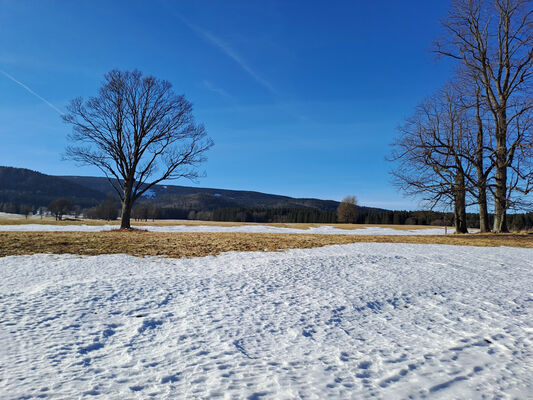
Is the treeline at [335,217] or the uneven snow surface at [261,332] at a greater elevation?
the treeline at [335,217]

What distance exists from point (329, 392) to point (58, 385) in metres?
2.74

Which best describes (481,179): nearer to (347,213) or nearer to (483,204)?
(483,204)

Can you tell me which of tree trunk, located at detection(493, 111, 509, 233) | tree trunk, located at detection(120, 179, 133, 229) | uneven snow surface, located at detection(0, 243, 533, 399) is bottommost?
uneven snow surface, located at detection(0, 243, 533, 399)

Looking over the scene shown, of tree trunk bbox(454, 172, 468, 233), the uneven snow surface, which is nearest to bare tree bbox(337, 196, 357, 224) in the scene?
tree trunk bbox(454, 172, 468, 233)

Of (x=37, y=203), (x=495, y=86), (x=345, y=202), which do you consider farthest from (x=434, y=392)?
(x=37, y=203)

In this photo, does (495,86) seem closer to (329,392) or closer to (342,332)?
(342,332)

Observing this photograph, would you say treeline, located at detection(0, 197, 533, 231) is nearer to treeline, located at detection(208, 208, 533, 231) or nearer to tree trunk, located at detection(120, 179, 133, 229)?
treeline, located at detection(208, 208, 533, 231)

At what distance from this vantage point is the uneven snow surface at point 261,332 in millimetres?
3020

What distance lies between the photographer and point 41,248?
1020cm

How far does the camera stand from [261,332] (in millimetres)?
4430

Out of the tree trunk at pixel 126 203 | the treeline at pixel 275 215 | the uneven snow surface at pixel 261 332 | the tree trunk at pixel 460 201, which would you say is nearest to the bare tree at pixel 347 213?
the treeline at pixel 275 215

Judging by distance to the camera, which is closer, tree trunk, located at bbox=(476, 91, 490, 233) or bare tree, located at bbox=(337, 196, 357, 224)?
tree trunk, located at bbox=(476, 91, 490, 233)

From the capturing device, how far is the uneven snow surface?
302 cm

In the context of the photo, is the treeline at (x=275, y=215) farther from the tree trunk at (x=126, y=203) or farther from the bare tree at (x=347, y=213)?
the tree trunk at (x=126, y=203)
